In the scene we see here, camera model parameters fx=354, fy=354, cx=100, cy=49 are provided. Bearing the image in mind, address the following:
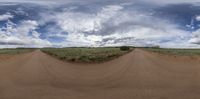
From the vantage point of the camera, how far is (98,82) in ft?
61.0

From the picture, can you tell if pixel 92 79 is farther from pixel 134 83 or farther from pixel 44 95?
pixel 44 95

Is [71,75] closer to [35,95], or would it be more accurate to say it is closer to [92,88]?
[92,88]

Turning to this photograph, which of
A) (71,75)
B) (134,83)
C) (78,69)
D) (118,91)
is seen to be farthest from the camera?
(78,69)

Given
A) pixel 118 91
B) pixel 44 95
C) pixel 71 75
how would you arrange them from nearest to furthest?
pixel 44 95, pixel 118 91, pixel 71 75

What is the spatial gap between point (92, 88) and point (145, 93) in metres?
2.82

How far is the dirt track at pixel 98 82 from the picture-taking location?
49.1ft

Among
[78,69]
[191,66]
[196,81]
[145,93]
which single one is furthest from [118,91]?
[191,66]

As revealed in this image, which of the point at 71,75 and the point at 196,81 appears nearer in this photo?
the point at 196,81

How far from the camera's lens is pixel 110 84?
57.6 ft

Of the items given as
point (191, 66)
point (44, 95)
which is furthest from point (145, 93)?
point (191, 66)

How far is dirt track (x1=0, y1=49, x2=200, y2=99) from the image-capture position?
14977 millimetres

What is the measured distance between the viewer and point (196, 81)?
19234mm

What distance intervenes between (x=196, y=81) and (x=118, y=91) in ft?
18.6

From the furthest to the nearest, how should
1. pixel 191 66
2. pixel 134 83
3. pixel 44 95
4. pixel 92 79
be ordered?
1. pixel 191 66
2. pixel 92 79
3. pixel 134 83
4. pixel 44 95
